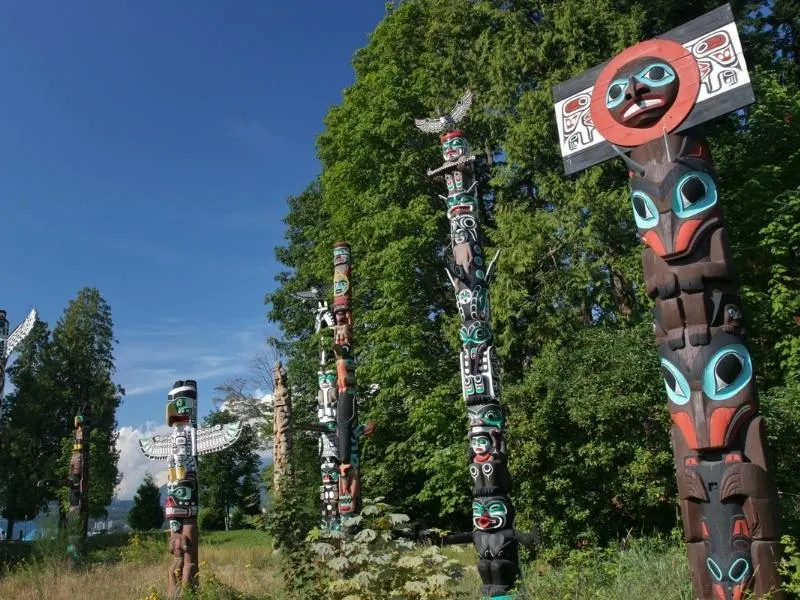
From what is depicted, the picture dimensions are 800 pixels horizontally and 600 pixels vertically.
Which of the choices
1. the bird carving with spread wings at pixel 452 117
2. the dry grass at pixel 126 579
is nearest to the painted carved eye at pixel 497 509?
the dry grass at pixel 126 579

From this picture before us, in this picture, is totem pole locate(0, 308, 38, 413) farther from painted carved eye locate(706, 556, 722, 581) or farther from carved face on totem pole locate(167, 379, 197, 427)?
painted carved eye locate(706, 556, 722, 581)

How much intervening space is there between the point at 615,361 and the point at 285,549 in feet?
23.1

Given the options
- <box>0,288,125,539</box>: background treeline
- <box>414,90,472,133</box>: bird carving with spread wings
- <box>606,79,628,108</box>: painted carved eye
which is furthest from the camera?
<box>0,288,125,539</box>: background treeline

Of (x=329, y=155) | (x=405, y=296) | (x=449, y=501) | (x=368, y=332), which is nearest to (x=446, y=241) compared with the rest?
(x=405, y=296)

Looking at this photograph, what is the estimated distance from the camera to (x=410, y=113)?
62.7ft

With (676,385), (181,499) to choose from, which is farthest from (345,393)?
(676,385)

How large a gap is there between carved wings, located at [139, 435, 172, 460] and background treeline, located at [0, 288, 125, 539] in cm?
1803

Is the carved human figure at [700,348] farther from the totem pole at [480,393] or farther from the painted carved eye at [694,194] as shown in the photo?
the totem pole at [480,393]

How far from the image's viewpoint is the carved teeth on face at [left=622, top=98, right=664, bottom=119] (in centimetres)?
630

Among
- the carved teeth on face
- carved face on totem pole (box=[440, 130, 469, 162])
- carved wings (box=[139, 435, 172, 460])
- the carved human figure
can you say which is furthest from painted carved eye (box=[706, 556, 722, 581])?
carved wings (box=[139, 435, 172, 460])

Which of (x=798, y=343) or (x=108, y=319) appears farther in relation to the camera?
(x=108, y=319)

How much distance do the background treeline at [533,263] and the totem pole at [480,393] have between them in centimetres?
286

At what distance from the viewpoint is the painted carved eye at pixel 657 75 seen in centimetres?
632

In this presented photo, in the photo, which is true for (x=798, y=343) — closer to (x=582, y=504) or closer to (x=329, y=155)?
(x=582, y=504)
